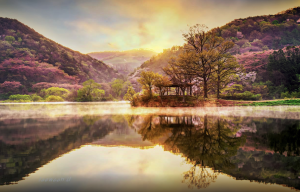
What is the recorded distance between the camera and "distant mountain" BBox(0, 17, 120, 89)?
61.1m

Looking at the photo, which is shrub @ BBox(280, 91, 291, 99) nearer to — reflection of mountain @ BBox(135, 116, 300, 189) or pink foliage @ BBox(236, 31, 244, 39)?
reflection of mountain @ BBox(135, 116, 300, 189)

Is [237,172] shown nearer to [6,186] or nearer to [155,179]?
[155,179]

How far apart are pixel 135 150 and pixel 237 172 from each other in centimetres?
304

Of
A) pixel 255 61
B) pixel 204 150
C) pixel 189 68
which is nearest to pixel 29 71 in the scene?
pixel 189 68

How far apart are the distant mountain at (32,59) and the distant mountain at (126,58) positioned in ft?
201

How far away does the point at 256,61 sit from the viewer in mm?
46438

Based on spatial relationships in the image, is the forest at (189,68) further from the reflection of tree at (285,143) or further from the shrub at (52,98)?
the reflection of tree at (285,143)

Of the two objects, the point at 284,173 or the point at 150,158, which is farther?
the point at 150,158

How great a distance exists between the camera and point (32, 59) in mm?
68312

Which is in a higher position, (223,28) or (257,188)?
(223,28)

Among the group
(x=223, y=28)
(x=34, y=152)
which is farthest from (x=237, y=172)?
(x=223, y=28)

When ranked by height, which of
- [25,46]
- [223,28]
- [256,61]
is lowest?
[256,61]

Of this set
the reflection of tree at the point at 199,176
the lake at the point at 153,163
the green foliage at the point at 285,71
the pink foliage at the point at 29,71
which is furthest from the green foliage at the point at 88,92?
the reflection of tree at the point at 199,176


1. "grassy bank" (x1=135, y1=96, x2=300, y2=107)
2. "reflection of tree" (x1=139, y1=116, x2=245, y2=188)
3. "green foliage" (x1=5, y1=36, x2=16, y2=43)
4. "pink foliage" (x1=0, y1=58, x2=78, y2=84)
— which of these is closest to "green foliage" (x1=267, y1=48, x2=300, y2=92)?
"grassy bank" (x1=135, y1=96, x2=300, y2=107)
